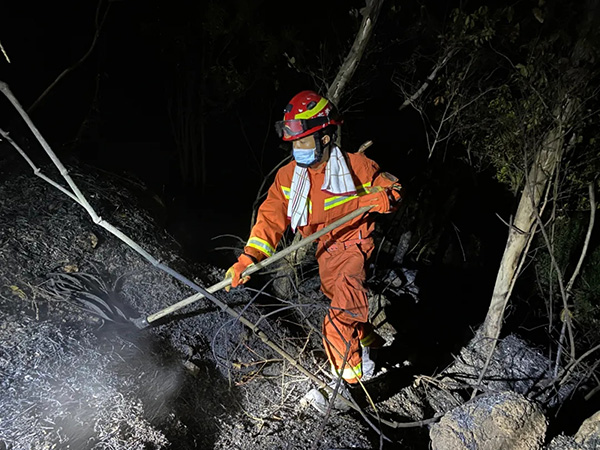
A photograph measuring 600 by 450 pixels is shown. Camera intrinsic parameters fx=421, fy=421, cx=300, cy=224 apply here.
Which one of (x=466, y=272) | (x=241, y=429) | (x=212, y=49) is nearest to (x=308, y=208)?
(x=241, y=429)

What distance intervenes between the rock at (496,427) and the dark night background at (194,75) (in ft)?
12.8

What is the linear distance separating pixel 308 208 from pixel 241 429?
5.50ft

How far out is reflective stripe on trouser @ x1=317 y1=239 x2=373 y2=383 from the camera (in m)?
3.17

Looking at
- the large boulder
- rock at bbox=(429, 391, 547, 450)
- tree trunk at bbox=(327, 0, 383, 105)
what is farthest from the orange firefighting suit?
the large boulder

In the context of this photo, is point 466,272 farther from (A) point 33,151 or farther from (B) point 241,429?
(A) point 33,151

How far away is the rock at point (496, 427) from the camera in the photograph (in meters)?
2.39

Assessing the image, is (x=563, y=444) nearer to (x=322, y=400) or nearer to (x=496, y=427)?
(x=496, y=427)

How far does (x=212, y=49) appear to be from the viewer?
8.00m

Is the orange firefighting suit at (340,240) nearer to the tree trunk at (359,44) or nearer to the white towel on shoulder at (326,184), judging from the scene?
the white towel on shoulder at (326,184)

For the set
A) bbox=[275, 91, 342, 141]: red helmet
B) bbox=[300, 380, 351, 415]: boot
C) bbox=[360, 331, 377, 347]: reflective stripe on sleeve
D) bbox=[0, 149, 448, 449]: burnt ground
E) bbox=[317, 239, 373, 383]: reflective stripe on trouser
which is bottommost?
bbox=[0, 149, 448, 449]: burnt ground

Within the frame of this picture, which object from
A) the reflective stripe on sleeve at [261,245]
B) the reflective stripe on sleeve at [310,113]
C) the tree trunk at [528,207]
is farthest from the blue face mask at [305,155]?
the tree trunk at [528,207]

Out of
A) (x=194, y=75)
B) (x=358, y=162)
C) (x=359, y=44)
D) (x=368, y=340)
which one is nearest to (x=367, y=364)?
(x=368, y=340)

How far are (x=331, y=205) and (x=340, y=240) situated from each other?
0.31m

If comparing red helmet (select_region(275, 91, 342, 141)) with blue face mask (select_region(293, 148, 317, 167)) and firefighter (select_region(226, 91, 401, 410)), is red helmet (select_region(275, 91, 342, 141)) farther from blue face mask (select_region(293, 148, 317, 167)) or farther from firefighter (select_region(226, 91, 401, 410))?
blue face mask (select_region(293, 148, 317, 167))
